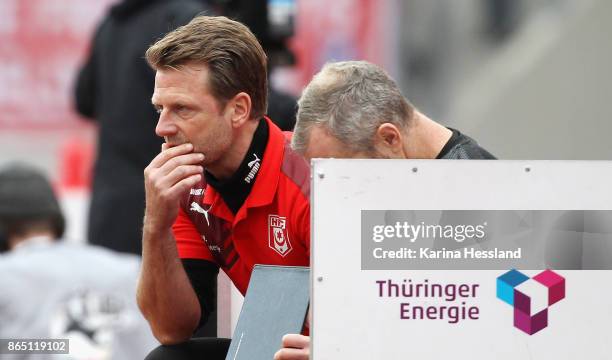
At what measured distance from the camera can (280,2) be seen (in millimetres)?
6375

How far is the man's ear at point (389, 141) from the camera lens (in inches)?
136

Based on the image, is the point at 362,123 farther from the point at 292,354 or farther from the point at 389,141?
the point at 292,354

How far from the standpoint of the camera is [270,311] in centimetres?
312

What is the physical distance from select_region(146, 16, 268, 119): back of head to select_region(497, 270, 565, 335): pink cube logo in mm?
963

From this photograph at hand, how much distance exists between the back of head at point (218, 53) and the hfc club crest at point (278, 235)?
33 cm

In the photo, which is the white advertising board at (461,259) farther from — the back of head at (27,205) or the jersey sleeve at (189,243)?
the back of head at (27,205)

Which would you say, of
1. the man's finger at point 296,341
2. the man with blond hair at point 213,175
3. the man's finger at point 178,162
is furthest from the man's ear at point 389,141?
the man's finger at point 296,341

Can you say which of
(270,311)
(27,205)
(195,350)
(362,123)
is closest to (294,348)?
(270,311)

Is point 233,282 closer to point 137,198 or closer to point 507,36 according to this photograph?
point 137,198

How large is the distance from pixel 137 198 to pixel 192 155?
2136mm

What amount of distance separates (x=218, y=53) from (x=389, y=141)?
0.49m

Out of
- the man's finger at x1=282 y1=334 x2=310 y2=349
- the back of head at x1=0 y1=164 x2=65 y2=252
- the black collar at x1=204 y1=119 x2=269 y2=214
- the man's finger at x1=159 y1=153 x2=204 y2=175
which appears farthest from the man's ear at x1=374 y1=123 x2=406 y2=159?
the back of head at x1=0 y1=164 x2=65 y2=252

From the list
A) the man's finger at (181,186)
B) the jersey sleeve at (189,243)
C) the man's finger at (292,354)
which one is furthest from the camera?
the jersey sleeve at (189,243)

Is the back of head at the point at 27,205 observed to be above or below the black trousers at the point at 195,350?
above
